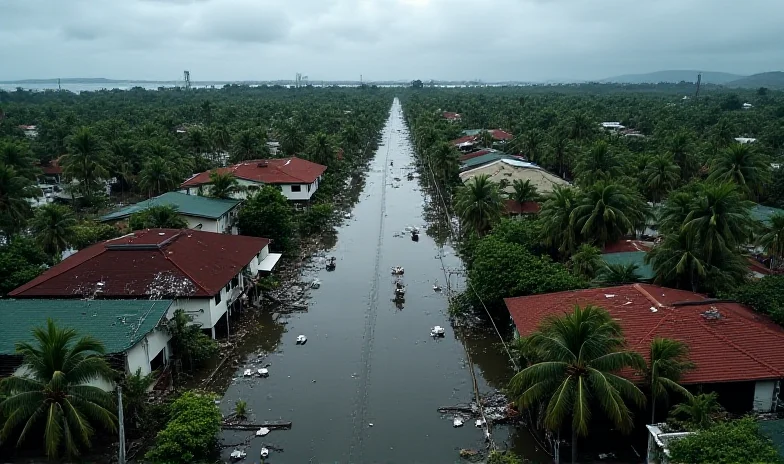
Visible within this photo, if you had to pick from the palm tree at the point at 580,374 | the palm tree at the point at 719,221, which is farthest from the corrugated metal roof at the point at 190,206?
the palm tree at the point at 719,221

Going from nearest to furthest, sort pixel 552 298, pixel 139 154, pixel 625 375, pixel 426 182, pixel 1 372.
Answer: pixel 625 375
pixel 1 372
pixel 552 298
pixel 139 154
pixel 426 182

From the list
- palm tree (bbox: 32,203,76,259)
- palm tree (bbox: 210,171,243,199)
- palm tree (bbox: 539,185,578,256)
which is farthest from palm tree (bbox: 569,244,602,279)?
palm tree (bbox: 32,203,76,259)

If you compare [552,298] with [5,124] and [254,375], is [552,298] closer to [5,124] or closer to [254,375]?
[254,375]

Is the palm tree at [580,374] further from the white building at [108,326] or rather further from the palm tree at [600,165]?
the palm tree at [600,165]

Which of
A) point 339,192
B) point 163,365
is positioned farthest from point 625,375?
point 339,192

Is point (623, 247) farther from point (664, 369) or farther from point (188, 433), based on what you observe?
point (188, 433)

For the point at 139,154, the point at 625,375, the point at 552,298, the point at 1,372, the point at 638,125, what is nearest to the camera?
the point at 625,375
